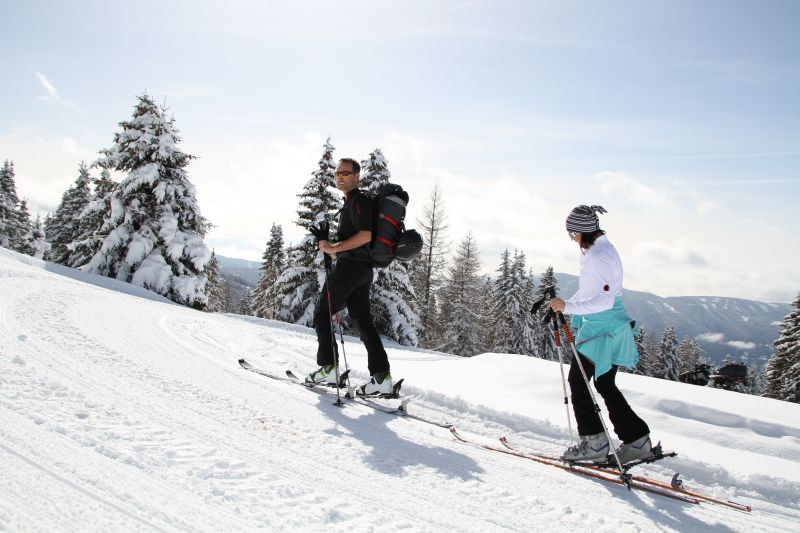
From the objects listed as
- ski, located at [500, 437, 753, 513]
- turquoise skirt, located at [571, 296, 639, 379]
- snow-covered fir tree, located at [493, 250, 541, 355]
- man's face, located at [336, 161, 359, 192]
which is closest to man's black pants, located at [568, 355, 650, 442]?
turquoise skirt, located at [571, 296, 639, 379]

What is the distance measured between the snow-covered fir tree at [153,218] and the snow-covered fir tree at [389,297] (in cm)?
810

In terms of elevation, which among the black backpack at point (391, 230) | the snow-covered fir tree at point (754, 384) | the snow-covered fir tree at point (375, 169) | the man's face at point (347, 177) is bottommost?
the snow-covered fir tree at point (754, 384)

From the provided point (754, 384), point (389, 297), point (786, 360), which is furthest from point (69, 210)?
point (754, 384)

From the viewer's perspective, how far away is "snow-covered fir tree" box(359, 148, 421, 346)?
890 inches

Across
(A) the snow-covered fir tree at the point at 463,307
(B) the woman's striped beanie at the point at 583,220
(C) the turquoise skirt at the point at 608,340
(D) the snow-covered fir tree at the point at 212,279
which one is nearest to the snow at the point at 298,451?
(C) the turquoise skirt at the point at 608,340

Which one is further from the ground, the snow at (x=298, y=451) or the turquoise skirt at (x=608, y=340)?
the turquoise skirt at (x=608, y=340)

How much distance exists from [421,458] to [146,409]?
7.20ft

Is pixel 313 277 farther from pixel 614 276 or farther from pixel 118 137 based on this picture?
pixel 614 276

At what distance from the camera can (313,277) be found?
22.8m

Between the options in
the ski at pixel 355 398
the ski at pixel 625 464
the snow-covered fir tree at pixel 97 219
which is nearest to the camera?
the ski at pixel 625 464

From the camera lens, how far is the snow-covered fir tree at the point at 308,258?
22.4m

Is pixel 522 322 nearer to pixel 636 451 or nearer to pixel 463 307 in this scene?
pixel 463 307

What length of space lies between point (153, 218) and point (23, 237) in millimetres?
23786

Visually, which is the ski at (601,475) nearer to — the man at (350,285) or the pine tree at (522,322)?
the man at (350,285)
